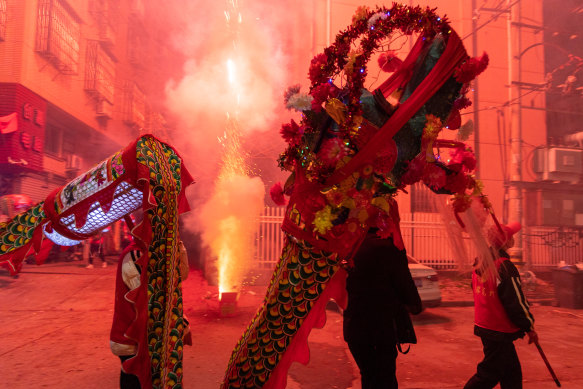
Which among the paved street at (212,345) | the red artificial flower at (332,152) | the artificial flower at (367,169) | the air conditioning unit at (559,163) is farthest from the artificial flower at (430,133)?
the air conditioning unit at (559,163)

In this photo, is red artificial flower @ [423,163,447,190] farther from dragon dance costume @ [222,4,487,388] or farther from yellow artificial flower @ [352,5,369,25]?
yellow artificial flower @ [352,5,369,25]

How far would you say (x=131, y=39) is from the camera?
14.7m

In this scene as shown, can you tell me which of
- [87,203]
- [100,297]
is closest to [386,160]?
[87,203]

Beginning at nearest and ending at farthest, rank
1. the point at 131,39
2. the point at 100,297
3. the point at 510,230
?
the point at 510,230 → the point at 100,297 → the point at 131,39

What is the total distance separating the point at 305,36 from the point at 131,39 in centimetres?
746

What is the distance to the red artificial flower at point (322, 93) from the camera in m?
2.15

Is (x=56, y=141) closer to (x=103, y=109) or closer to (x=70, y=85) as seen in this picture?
(x=103, y=109)

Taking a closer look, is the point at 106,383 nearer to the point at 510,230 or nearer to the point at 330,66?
the point at 330,66

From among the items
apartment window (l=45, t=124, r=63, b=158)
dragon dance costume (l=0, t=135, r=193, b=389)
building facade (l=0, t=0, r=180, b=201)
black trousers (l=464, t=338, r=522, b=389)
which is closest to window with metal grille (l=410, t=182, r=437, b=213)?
building facade (l=0, t=0, r=180, b=201)

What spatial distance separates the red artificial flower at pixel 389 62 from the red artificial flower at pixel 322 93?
690mm

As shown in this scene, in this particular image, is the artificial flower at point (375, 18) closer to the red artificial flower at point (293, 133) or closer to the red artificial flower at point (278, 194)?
the red artificial flower at point (293, 133)

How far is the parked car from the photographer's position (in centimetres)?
698

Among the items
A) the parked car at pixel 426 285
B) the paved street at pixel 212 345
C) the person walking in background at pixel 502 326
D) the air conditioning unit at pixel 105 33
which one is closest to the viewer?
the person walking in background at pixel 502 326

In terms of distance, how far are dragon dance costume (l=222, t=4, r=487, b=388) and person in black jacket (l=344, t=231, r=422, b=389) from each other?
20 cm
